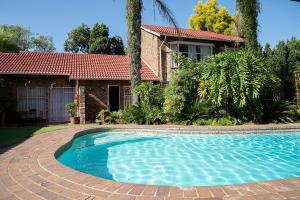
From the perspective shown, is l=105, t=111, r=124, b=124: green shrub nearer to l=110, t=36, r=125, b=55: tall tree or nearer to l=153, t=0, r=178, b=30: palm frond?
l=153, t=0, r=178, b=30: palm frond

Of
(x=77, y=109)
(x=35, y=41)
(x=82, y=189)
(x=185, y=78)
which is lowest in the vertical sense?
(x=82, y=189)

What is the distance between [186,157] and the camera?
8445 mm

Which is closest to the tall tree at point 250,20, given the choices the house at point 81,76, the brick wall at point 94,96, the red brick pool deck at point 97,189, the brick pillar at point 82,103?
the house at point 81,76

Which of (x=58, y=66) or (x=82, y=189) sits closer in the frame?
(x=82, y=189)

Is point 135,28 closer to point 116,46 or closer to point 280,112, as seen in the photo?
point 280,112

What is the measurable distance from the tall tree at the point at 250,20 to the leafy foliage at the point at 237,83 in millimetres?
2432

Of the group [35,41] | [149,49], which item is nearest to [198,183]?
[149,49]

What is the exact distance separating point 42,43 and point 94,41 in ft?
67.7

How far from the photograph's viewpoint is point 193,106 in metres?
15.0

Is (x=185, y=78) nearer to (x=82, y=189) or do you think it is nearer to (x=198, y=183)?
(x=198, y=183)

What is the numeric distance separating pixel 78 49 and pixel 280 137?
3796cm

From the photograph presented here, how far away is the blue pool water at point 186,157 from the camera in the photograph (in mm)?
6375

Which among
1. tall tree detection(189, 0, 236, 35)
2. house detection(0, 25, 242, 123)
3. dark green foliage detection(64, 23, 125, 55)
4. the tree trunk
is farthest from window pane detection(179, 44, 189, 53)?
tall tree detection(189, 0, 236, 35)

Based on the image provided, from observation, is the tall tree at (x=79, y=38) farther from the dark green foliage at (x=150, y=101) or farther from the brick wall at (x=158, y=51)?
the dark green foliage at (x=150, y=101)
